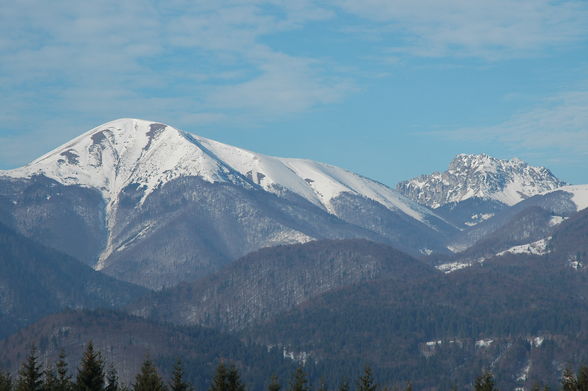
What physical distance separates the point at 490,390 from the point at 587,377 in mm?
11171

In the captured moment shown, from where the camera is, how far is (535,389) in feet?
461

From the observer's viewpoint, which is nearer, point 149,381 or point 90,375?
point 149,381

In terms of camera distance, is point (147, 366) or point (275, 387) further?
point (147, 366)

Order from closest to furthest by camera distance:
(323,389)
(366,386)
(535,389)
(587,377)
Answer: (587,377), (366,386), (323,389), (535,389)

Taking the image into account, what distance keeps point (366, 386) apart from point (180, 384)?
67.9 feet

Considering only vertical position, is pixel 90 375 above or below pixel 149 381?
above

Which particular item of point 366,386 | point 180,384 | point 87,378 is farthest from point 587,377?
point 87,378

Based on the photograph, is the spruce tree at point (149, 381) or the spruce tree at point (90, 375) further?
the spruce tree at point (90, 375)

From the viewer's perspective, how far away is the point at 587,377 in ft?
358

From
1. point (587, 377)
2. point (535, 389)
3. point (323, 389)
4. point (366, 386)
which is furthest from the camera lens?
Answer: point (535, 389)

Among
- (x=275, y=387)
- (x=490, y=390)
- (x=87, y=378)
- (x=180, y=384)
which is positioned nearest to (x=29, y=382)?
(x=87, y=378)

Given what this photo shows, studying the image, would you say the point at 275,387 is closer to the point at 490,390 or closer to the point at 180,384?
the point at 180,384

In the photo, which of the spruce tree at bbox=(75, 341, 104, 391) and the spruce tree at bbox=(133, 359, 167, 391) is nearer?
the spruce tree at bbox=(133, 359, 167, 391)

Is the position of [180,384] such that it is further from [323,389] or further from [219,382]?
[323,389]
